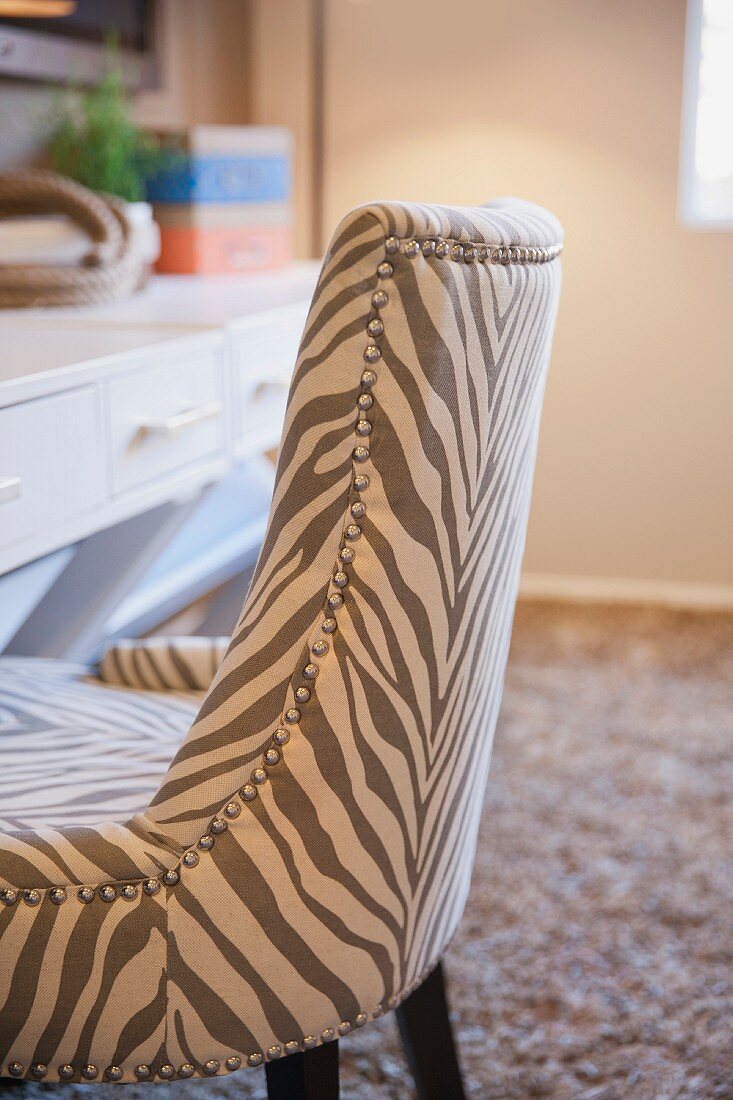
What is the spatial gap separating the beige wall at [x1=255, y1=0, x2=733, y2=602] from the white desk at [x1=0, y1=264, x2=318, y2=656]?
1.17 metres

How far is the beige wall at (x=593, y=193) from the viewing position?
2523 mm

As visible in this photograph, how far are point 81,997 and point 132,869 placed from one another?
0.08m

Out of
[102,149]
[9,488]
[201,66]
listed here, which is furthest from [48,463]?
[201,66]

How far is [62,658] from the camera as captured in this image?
1375mm

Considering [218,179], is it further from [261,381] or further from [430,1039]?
[430,1039]

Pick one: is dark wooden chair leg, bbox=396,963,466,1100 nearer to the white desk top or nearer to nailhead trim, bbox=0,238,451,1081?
nailhead trim, bbox=0,238,451,1081

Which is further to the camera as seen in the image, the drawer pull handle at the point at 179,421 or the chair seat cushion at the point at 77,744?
the drawer pull handle at the point at 179,421

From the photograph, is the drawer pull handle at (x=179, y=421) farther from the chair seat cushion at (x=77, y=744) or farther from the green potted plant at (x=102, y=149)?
the green potted plant at (x=102, y=149)

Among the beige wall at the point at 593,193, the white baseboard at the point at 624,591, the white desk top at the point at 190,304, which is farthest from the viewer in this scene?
the white baseboard at the point at 624,591

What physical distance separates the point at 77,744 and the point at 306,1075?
1.05ft

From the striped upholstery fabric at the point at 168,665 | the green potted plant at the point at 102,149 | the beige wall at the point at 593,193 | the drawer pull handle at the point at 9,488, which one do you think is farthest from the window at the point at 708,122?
the drawer pull handle at the point at 9,488

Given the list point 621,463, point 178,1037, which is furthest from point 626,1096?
point 621,463

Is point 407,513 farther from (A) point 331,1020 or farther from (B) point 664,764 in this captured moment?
(B) point 664,764

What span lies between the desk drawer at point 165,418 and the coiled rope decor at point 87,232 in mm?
240
